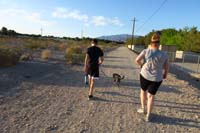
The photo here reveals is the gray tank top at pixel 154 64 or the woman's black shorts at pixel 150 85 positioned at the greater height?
the gray tank top at pixel 154 64

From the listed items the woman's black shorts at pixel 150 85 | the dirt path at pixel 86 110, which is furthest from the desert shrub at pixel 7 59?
the woman's black shorts at pixel 150 85

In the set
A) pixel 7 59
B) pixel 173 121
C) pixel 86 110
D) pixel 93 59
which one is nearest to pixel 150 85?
pixel 173 121

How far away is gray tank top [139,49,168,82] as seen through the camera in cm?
557

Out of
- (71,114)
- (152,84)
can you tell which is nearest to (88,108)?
(71,114)

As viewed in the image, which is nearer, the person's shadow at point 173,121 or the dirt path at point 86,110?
the dirt path at point 86,110

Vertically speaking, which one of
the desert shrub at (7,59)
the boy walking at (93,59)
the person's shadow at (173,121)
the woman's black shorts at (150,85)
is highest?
the boy walking at (93,59)

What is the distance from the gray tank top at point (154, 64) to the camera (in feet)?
18.3

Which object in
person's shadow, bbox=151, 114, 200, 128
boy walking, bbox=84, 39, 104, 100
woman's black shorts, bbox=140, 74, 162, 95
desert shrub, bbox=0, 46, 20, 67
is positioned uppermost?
boy walking, bbox=84, 39, 104, 100

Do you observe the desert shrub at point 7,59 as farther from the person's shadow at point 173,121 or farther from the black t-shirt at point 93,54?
the person's shadow at point 173,121

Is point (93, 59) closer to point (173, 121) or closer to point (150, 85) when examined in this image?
point (150, 85)

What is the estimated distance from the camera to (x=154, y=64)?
5.60 m

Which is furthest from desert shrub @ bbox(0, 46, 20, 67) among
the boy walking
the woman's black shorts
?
the woman's black shorts

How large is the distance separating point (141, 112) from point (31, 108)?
8.79ft

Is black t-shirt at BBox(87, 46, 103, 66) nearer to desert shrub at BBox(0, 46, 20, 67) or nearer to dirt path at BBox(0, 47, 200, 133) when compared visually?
dirt path at BBox(0, 47, 200, 133)
